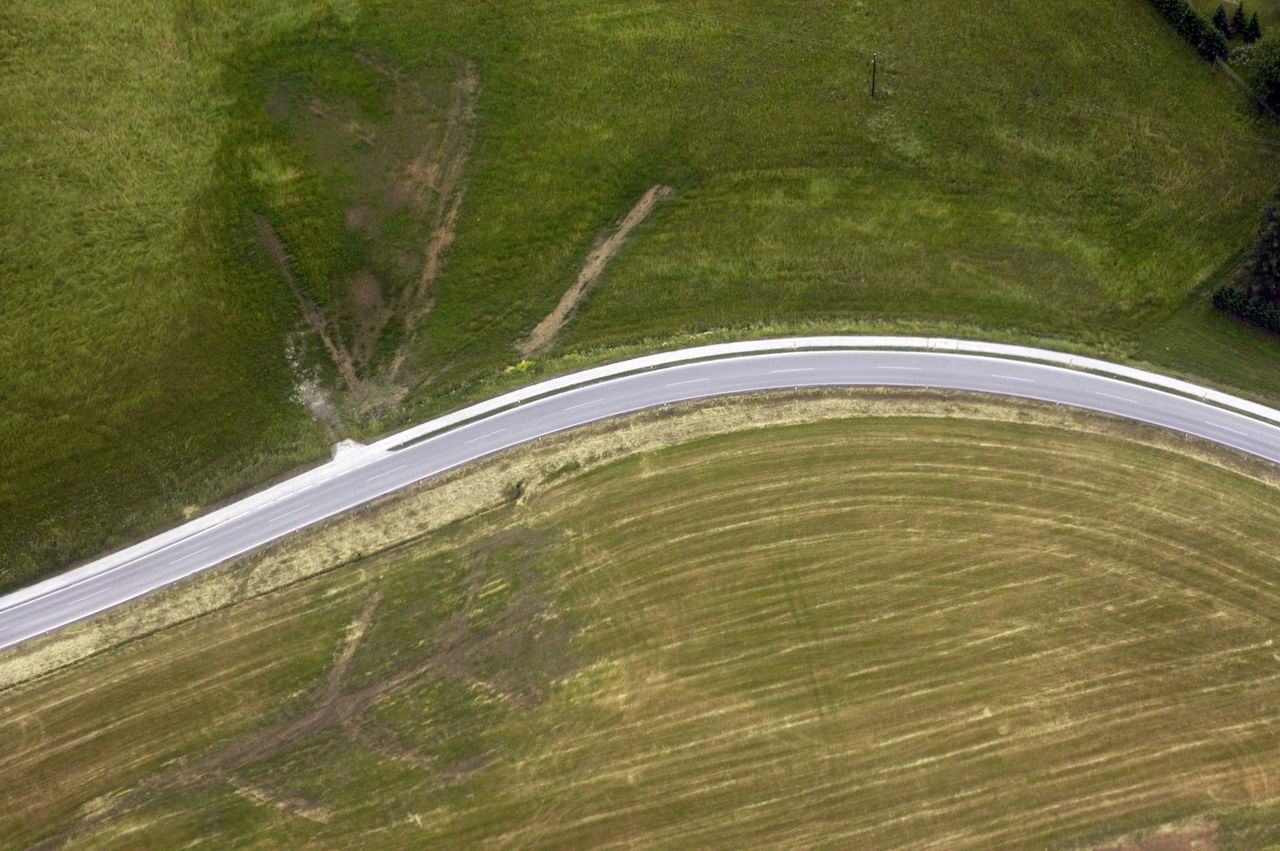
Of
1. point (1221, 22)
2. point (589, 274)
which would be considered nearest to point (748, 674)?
point (589, 274)

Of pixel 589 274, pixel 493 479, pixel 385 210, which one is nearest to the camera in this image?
pixel 493 479

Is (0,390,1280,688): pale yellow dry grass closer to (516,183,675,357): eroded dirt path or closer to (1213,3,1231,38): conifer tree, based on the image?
(516,183,675,357): eroded dirt path

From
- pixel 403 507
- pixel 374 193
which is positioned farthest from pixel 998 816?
pixel 374 193

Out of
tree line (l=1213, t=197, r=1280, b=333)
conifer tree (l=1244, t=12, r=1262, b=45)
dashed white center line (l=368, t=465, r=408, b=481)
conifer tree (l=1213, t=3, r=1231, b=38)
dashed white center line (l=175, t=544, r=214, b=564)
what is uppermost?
conifer tree (l=1213, t=3, r=1231, b=38)

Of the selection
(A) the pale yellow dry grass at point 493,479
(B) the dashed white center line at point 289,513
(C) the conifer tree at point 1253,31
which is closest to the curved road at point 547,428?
(B) the dashed white center line at point 289,513

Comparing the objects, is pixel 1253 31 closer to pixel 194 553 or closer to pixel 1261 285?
pixel 1261 285

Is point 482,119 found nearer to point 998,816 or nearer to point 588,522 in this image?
point 588,522

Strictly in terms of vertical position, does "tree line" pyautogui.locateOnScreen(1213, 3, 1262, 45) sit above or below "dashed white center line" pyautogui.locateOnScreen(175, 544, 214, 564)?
above

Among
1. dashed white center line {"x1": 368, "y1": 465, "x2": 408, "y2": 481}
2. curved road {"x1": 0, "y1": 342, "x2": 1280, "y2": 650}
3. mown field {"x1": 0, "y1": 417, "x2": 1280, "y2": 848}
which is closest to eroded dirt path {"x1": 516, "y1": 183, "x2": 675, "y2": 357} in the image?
curved road {"x1": 0, "y1": 342, "x2": 1280, "y2": 650}
